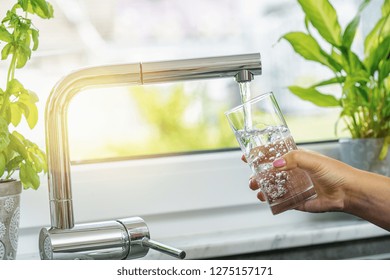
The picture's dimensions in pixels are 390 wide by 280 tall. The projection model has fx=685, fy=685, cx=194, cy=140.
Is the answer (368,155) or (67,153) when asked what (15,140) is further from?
(368,155)

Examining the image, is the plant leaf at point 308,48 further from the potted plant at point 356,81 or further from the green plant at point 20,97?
the green plant at point 20,97

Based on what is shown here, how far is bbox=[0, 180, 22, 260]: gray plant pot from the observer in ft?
3.34

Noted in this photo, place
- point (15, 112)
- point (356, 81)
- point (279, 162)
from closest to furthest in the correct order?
point (279, 162), point (15, 112), point (356, 81)

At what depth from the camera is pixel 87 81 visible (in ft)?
3.25

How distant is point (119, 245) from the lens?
1003 millimetres

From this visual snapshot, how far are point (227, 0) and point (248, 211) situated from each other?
476mm

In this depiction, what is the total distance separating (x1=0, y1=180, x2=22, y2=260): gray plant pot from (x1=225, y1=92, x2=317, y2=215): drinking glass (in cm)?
35

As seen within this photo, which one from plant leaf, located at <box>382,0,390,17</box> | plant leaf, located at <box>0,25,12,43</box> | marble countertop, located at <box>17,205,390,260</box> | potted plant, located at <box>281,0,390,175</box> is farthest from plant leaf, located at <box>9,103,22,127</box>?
plant leaf, located at <box>382,0,390,17</box>

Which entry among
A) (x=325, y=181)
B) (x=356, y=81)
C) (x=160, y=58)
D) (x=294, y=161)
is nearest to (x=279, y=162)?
(x=294, y=161)

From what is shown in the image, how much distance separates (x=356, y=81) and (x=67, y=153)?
645 millimetres

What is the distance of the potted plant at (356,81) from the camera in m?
1.39

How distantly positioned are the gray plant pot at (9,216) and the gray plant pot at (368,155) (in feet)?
2.28
